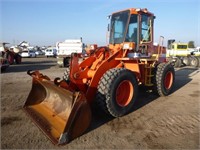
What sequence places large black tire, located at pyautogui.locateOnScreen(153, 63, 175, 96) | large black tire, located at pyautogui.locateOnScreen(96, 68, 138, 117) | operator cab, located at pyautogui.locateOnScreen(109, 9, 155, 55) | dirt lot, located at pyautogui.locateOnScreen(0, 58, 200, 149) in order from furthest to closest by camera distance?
large black tire, located at pyautogui.locateOnScreen(153, 63, 175, 96)
operator cab, located at pyautogui.locateOnScreen(109, 9, 155, 55)
large black tire, located at pyautogui.locateOnScreen(96, 68, 138, 117)
dirt lot, located at pyautogui.locateOnScreen(0, 58, 200, 149)

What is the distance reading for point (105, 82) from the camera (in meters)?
4.97

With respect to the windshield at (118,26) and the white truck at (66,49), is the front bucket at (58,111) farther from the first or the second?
the white truck at (66,49)

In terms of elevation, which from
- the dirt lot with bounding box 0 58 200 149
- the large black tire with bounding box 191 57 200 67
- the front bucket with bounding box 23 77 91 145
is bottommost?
the dirt lot with bounding box 0 58 200 149

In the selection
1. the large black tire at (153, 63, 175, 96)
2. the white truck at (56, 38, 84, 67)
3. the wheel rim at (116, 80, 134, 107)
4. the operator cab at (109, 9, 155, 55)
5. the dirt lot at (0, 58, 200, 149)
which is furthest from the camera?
the white truck at (56, 38, 84, 67)

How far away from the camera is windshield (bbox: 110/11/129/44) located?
6844 millimetres

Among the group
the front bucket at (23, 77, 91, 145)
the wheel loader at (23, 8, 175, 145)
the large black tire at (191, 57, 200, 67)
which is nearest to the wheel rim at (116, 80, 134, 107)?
the wheel loader at (23, 8, 175, 145)

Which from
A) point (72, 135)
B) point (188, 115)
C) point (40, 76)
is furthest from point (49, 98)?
point (188, 115)

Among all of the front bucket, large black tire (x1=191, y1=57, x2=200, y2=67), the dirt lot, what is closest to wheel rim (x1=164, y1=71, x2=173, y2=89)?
the dirt lot

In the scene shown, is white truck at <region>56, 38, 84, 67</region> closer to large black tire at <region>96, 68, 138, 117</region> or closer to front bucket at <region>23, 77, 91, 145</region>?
front bucket at <region>23, 77, 91, 145</region>

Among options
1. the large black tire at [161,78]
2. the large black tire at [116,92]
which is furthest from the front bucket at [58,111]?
the large black tire at [161,78]

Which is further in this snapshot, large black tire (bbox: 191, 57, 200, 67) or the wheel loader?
large black tire (bbox: 191, 57, 200, 67)

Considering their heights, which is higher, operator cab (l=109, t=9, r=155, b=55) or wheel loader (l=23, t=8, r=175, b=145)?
operator cab (l=109, t=9, r=155, b=55)

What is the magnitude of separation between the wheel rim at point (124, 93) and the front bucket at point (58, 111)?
1398mm

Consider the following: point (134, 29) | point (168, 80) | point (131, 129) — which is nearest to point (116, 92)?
point (131, 129)
